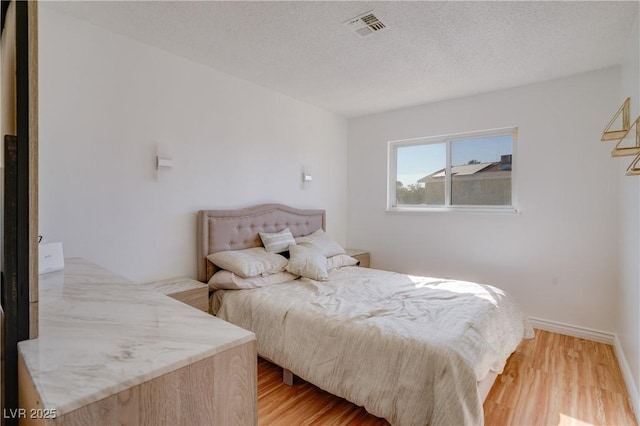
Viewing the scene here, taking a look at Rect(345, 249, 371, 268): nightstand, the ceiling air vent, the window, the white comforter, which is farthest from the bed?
the ceiling air vent

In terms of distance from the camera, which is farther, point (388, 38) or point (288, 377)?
point (388, 38)

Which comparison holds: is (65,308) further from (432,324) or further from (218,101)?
(218,101)

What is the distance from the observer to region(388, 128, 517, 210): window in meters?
3.56

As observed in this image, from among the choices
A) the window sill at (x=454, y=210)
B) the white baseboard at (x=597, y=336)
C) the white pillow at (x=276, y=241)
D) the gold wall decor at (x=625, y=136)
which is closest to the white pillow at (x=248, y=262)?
the white pillow at (x=276, y=241)

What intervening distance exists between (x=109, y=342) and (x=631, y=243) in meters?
3.13

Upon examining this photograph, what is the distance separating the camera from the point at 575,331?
3.10 meters

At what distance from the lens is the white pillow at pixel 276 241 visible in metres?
3.22

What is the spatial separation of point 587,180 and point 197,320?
358 cm

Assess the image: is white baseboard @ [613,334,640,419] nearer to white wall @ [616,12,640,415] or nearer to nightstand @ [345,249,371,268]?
white wall @ [616,12,640,415]

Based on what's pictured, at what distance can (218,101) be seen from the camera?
3.06 meters

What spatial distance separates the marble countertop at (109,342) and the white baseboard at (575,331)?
11.4ft

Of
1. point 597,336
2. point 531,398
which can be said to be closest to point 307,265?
point 531,398

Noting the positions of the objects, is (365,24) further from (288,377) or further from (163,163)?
(288,377)

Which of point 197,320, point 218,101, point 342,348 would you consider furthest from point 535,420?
point 218,101
